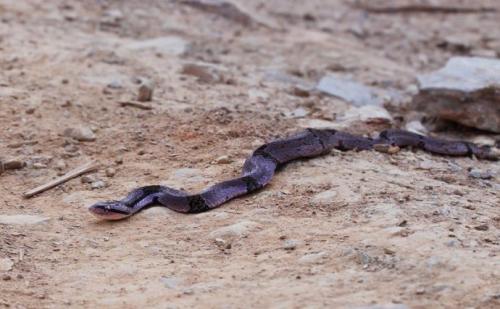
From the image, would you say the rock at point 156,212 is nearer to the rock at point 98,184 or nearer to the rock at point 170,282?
the rock at point 98,184

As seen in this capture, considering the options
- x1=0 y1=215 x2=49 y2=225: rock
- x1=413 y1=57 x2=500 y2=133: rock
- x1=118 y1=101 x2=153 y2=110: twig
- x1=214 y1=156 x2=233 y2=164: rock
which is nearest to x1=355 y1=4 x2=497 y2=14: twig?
x1=413 y1=57 x2=500 y2=133: rock

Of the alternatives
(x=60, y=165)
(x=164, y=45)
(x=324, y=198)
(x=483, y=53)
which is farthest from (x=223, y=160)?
(x=483, y=53)

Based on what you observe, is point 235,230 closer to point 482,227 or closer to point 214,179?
point 214,179

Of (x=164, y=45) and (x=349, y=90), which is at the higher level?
(x=349, y=90)

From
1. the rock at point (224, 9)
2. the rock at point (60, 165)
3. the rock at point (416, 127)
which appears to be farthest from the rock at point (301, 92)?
the rock at point (224, 9)

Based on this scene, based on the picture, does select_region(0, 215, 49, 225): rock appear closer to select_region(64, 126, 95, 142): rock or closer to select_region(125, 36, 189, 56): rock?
select_region(64, 126, 95, 142): rock
